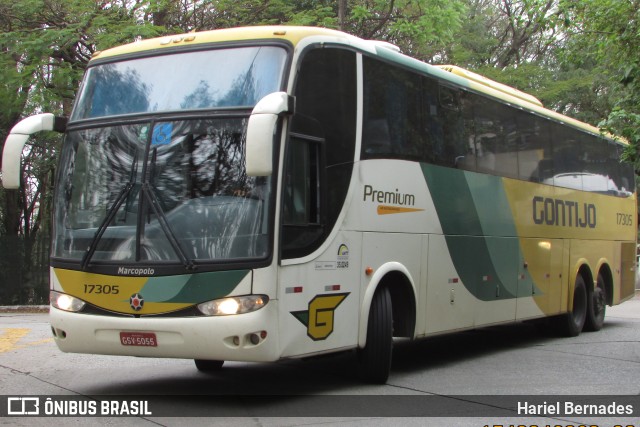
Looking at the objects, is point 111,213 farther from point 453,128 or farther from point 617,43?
point 617,43

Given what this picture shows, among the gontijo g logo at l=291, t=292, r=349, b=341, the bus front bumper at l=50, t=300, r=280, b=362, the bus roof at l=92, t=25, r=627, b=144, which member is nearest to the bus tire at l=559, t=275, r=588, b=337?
the bus roof at l=92, t=25, r=627, b=144

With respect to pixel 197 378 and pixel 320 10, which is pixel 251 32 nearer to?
pixel 197 378

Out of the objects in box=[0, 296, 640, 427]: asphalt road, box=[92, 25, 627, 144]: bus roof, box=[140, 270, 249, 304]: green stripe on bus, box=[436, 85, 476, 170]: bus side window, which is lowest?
box=[0, 296, 640, 427]: asphalt road

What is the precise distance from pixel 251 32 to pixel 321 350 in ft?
10.2

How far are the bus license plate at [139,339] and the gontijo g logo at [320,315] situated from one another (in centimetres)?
129

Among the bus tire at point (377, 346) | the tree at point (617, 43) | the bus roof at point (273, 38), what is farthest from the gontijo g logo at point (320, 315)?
the tree at point (617, 43)

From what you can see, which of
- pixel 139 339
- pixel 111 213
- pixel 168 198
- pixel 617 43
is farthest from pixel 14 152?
pixel 617 43

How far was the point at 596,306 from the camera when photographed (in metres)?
15.4

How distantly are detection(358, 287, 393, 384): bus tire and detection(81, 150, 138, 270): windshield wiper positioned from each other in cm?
287

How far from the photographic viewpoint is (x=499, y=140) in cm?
1200

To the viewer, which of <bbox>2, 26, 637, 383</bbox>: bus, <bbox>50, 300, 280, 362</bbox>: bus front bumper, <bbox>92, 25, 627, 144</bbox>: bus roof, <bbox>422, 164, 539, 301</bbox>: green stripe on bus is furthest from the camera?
<bbox>422, 164, 539, 301</bbox>: green stripe on bus

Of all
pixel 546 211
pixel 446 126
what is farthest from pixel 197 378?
pixel 546 211

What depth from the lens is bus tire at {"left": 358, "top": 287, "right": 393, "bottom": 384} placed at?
871cm

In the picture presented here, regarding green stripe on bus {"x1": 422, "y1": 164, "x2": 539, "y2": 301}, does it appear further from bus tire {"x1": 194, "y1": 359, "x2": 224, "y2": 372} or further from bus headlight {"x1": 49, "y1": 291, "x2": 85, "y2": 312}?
bus headlight {"x1": 49, "y1": 291, "x2": 85, "y2": 312}
